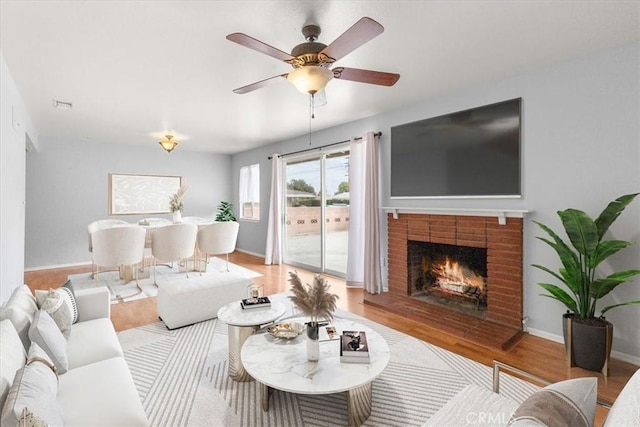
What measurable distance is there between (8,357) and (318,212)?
4.56 metres

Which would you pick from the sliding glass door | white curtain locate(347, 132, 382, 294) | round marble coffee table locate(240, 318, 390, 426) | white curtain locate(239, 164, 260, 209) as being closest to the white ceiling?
white curtain locate(347, 132, 382, 294)

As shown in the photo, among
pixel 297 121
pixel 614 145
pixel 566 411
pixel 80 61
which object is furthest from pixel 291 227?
pixel 566 411

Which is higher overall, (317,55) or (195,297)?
(317,55)

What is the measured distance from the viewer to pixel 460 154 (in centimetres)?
343

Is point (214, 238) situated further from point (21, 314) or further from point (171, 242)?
point (21, 314)

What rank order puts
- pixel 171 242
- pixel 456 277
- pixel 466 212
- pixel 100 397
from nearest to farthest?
pixel 100 397, pixel 466 212, pixel 456 277, pixel 171 242

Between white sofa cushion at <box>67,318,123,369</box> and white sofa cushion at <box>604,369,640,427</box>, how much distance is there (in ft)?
7.69

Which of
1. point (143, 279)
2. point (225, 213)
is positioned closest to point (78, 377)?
point (143, 279)

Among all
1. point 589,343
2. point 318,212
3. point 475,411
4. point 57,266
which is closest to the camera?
point 475,411

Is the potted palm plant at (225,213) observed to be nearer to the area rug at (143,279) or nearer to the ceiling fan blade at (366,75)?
the area rug at (143,279)

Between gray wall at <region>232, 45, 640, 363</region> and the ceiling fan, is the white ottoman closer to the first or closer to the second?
the ceiling fan

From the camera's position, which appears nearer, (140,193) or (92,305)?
(92,305)

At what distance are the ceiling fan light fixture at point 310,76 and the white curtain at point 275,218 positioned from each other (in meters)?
4.22

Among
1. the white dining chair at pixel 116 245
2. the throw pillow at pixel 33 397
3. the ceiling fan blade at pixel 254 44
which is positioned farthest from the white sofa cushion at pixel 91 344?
the white dining chair at pixel 116 245
